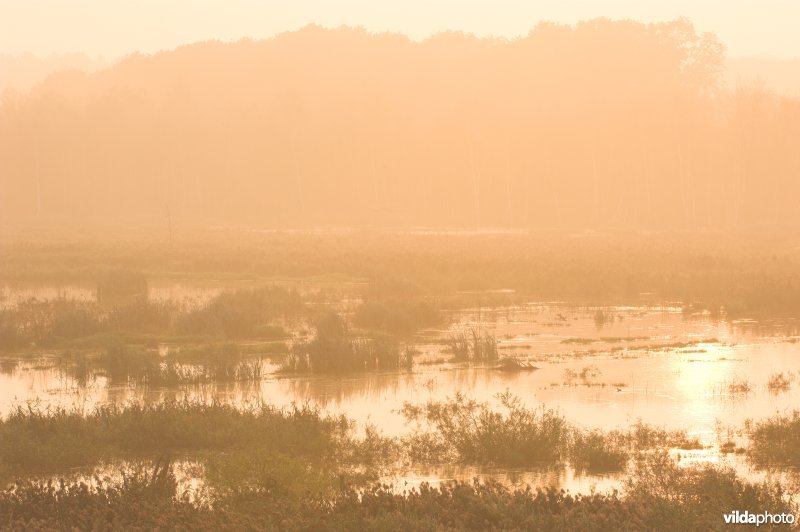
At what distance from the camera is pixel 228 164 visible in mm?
96062

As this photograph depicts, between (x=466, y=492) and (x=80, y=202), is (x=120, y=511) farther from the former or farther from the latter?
(x=80, y=202)

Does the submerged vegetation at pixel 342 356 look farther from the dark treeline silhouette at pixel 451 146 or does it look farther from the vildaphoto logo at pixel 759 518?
the dark treeline silhouette at pixel 451 146

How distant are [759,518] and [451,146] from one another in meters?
80.8

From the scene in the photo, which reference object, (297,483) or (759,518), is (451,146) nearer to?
(297,483)

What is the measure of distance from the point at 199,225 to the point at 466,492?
7471 cm

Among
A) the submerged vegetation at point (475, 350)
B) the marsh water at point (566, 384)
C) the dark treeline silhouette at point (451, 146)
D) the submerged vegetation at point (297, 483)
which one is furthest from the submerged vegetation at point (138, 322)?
the dark treeline silhouette at point (451, 146)

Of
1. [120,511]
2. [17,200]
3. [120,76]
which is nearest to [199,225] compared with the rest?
[17,200]

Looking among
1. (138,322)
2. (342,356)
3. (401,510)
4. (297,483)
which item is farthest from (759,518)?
(138,322)

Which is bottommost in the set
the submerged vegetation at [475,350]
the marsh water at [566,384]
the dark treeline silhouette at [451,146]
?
the marsh water at [566,384]

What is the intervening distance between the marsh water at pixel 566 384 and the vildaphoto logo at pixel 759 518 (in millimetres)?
2948

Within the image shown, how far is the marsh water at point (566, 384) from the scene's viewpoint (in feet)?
58.7

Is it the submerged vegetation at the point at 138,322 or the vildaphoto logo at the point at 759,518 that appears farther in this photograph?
the submerged vegetation at the point at 138,322

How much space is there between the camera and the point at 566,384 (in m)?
21.3

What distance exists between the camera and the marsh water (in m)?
17.9
